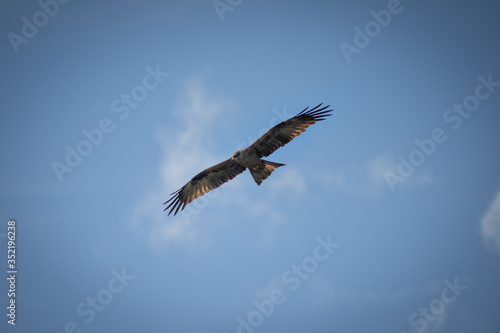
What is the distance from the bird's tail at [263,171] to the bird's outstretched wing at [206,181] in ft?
2.81

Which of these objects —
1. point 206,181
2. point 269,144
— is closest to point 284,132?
point 269,144

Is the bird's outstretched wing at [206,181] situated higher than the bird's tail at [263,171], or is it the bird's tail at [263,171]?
the bird's outstretched wing at [206,181]

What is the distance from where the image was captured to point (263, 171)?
12367 millimetres

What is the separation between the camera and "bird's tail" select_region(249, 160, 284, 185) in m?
12.2

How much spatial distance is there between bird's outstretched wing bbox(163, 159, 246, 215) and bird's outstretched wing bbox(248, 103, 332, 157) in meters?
1.12

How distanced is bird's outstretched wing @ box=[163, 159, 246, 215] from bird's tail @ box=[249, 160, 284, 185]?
33.7 inches

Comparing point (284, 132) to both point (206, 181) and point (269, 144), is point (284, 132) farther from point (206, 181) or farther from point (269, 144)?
point (206, 181)

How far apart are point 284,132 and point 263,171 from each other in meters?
1.32

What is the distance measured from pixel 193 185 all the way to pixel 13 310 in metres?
9.45

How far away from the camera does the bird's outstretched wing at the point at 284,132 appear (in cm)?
1223

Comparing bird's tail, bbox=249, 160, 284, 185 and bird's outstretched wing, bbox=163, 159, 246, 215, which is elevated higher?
bird's outstretched wing, bbox=163, 159, 246, 215

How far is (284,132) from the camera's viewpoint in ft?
40.4

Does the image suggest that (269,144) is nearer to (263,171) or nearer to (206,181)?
(263,171)

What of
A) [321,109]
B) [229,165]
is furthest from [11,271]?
[321,109]
